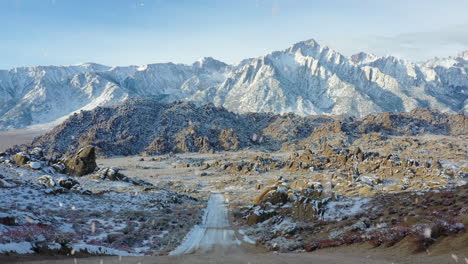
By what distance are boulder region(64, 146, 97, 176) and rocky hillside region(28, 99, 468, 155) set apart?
81599 millimetres

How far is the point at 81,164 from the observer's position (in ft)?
178

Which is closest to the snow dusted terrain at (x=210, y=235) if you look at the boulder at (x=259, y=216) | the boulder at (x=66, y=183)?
the boulder at (x=259, y=216)

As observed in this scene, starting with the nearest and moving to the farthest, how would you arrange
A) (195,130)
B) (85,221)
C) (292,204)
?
(85,221), (292,204), (195,130)

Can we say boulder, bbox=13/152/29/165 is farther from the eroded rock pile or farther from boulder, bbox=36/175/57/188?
the eroded rock pile

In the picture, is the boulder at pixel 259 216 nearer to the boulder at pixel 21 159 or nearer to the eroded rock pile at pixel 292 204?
the eroded rock pile at pixel 292 204

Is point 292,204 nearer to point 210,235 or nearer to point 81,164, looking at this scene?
point 210,235

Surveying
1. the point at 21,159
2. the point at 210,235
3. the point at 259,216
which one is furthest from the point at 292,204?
the point at 21,159

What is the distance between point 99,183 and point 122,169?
5206 centimetres

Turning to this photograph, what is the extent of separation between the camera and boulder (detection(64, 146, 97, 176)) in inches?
2102

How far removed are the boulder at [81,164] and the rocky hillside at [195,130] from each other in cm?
8160

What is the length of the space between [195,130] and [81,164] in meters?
104

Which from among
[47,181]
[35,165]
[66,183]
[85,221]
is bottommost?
[85,221]

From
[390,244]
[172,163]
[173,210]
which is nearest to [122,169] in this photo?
[172,163]

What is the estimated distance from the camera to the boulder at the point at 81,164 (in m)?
53.4
